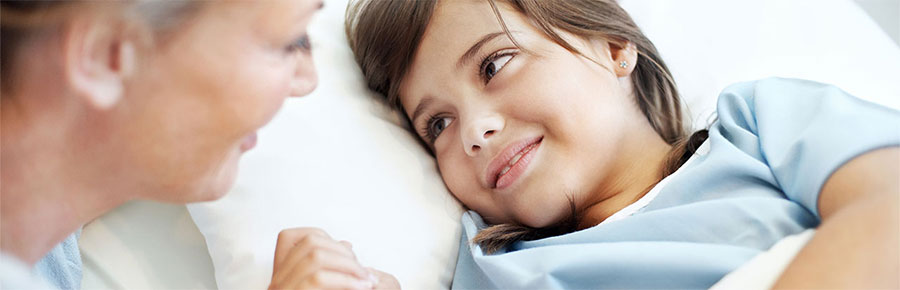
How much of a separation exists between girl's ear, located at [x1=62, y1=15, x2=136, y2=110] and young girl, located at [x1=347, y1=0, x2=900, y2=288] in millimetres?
533

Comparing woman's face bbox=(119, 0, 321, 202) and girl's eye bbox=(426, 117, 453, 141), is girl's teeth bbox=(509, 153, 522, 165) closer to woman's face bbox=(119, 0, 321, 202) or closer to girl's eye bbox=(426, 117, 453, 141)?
girl's eye bbox=(426, 117, 453, 141)

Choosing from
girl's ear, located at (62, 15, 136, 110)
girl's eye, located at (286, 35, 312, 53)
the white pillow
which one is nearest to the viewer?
girl's ear, located at (62, 15, 136, 110)

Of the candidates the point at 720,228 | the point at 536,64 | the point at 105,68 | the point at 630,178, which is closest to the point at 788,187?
the point at 720,228

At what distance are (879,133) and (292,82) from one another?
66cm

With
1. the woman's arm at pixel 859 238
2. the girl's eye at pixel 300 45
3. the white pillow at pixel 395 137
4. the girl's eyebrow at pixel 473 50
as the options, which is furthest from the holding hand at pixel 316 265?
the woman's arm at pixel 859 238

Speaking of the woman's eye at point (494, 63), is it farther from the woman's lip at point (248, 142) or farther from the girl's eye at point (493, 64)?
the woman's lip at point (248, 142)

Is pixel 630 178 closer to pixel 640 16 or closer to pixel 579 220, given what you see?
pixel 579 220

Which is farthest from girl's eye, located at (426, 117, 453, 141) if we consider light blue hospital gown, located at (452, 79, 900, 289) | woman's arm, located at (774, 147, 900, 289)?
woman's arm, located at (774, 147, 900, 289)

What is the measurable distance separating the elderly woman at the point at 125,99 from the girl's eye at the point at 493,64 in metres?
0.39

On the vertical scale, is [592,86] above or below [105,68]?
below

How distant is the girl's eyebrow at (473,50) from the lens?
3.63ft

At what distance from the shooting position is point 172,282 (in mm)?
1107

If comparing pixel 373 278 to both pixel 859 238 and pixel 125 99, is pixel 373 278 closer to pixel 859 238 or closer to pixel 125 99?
pixel 125 99

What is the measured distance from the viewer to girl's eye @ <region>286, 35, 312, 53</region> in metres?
0.72
